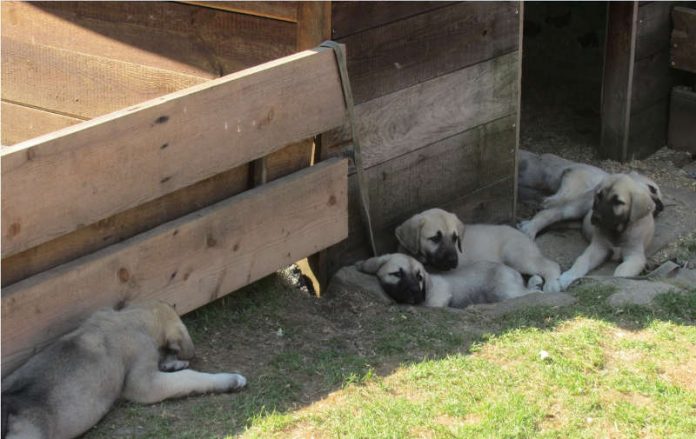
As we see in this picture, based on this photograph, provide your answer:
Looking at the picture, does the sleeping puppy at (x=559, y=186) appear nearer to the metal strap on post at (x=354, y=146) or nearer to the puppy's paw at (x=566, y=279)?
the puppy's paw at (x=566, y=279)

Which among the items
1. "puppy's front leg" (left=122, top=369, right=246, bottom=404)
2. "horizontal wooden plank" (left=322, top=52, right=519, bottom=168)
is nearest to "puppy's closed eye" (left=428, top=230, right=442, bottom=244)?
"horizontal wooden plank" (left=322, top=52, right=519, bottom=168)

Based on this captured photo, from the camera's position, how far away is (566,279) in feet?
25.6

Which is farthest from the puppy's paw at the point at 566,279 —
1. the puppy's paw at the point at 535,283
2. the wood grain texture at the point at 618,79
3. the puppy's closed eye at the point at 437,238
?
the wood grain texture at the point at 618,79

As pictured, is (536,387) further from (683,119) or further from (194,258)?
(683,119)

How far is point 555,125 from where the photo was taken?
10711 mm

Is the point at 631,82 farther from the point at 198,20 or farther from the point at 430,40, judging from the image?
the point at 198,20

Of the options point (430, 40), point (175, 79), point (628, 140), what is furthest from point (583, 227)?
point (175, 79)

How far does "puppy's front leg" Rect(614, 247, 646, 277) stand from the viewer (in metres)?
7.82

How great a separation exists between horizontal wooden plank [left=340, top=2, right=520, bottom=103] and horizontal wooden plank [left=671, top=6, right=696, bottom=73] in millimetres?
2463

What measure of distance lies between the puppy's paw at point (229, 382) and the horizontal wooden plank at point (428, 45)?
2.18 metres

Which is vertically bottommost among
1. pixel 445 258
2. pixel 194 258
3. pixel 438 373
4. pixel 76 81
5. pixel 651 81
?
pixel 445 258

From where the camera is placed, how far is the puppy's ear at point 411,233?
7.33 meters

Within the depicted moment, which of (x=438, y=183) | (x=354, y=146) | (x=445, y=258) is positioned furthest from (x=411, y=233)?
(x=354, y=146)

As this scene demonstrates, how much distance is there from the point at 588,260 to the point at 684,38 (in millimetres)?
2869
